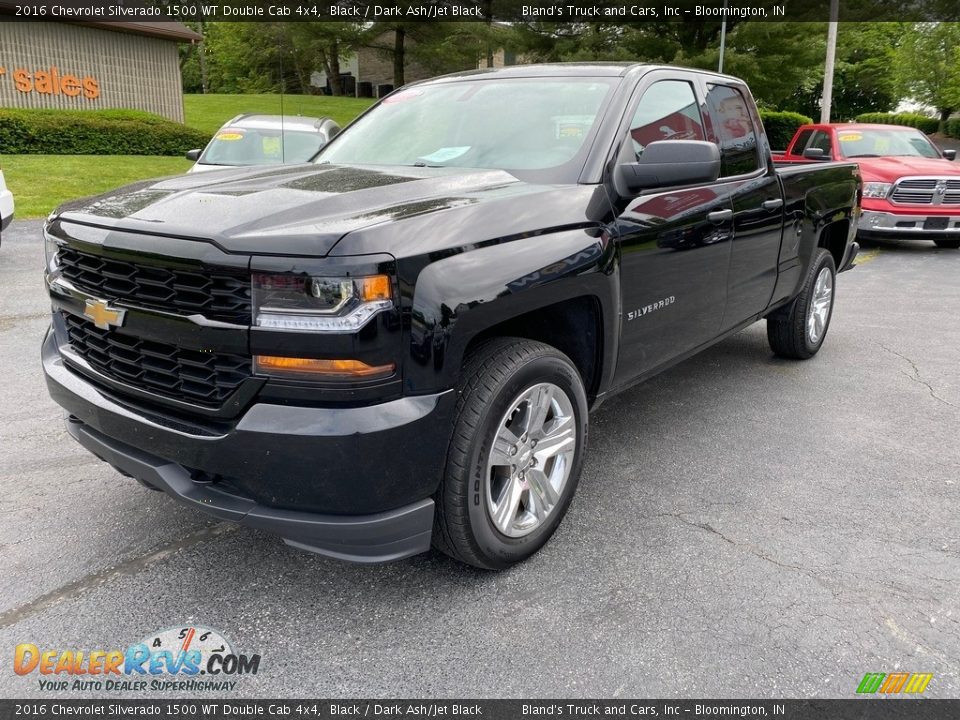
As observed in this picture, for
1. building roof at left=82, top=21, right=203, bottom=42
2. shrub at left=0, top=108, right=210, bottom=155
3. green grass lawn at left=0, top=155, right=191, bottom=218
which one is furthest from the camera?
building roof at left=82, top=21, right=203, bottom=42

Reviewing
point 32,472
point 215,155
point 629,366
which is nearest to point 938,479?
point 629,366

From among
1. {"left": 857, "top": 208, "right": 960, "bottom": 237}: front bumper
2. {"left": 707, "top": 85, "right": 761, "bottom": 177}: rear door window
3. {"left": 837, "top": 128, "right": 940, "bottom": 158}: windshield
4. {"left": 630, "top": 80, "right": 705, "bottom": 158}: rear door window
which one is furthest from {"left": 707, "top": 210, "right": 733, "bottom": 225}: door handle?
{"left": 837, "top": 128, "right": 940, "bottom": 158}: windshield

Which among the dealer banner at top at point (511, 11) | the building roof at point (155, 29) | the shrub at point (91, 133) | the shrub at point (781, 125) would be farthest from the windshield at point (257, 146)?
the shrub at point (781, 125)

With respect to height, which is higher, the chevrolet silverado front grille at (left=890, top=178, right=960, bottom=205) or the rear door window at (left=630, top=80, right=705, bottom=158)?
the rear door window at (left=630, top=80, right=705, bottom=158)

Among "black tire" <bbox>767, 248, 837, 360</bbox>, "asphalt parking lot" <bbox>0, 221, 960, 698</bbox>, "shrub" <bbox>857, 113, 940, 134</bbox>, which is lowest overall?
"asphalt parking lot" <bbox>0, 221, 960, 698</bbox>

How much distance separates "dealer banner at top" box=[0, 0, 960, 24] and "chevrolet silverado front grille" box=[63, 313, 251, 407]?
78.3ft

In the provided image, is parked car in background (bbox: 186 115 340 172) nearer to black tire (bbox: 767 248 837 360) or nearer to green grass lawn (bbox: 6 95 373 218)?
green grass lawn (bbox: 6 95 373 218)

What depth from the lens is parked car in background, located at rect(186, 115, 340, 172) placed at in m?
10.2

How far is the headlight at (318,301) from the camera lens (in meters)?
2.19

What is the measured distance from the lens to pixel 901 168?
11250 mm

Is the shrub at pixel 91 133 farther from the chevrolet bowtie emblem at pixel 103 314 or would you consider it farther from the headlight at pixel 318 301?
the headlight at pixel 318 301

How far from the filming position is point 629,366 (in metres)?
3.46

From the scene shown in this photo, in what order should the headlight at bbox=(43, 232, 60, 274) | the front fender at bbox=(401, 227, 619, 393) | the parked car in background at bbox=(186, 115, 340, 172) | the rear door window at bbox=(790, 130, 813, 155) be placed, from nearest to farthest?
1. the front fender at bbox=(401, 227, 619, 393)
2. the headlight at bbox=(43, 232, 60, 274)
3. the parked car in background at bbox=(186, 115, 340, 172)
4. the rear door window at bbox=(790, 130, 813, 155)

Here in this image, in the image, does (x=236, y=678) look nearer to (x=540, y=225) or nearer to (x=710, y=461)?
(x=540, y=225)
